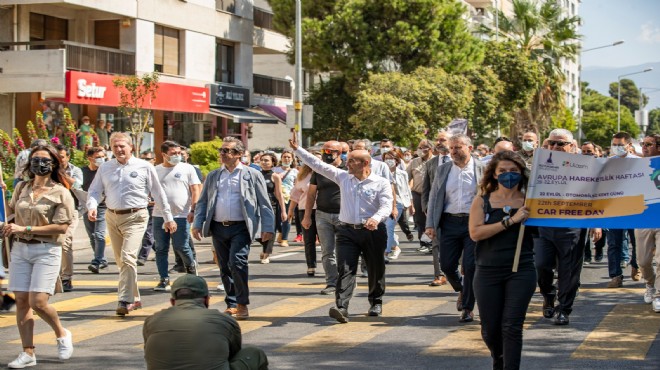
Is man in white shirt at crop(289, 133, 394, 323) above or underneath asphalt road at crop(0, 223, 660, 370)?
above

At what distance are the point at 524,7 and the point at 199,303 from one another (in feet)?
191

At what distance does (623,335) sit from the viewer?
1002 cm

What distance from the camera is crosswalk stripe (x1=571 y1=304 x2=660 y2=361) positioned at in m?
9.07

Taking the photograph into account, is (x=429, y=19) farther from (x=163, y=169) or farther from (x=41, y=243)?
(x=41, y=243)

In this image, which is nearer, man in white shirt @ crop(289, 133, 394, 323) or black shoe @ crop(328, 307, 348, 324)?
black shoe @ crop(328, 307, 348, 324)

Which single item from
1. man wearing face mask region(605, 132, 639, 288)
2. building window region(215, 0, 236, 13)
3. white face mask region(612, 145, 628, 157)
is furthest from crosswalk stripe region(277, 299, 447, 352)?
building window region(215, 0, 236, 13)

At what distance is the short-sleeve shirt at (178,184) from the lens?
14344 mm

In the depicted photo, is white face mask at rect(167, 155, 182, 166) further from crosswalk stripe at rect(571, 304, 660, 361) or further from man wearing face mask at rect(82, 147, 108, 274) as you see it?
crosswalk stripe at rect(571, 304, 660, 361)

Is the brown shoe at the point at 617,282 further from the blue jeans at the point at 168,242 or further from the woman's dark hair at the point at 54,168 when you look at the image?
the woman's dark hair at the point at 54,168

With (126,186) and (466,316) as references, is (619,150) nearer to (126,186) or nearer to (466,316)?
(466,316)

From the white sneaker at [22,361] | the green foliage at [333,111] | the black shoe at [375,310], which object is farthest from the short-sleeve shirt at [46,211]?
the green foliage at [333,111]

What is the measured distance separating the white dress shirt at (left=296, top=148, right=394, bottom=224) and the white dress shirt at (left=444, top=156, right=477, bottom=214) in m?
0.61

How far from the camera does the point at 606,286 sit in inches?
542

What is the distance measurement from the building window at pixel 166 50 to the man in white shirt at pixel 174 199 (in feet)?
76.8
